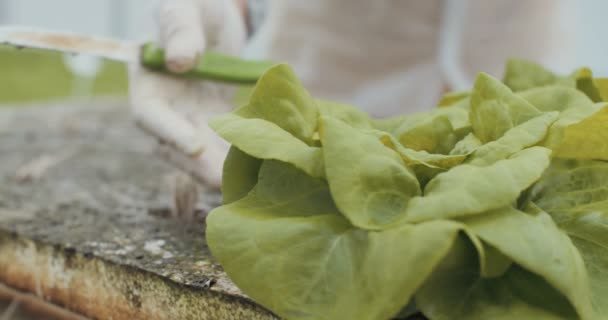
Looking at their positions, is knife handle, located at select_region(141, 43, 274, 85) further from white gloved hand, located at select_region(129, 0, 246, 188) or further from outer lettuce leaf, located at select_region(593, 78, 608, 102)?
outer lettuce leaf, located at select_region(593, 78, 608, 102)

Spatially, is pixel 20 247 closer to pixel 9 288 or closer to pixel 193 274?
pixel 9 288

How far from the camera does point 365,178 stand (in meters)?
0.40

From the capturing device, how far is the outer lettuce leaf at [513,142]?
1.38ft

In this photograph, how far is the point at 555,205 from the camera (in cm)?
47

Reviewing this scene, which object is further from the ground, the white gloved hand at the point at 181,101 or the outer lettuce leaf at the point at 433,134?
the outer lettuce leaf at the point at 433,134

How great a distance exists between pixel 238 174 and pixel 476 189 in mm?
185

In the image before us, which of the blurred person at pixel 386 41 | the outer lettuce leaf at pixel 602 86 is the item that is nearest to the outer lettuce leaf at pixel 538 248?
the outer lettuce leaf at pixel 602 86

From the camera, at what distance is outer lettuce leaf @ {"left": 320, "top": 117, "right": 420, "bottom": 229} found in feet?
1.28

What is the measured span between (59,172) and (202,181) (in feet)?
1.40

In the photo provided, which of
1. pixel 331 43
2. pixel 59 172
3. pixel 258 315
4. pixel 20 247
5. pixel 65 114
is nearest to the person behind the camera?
pixel 258 315

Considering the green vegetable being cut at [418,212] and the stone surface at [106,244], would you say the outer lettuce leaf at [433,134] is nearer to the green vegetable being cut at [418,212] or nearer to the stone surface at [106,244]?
the green vegetable being cut at [418,212]

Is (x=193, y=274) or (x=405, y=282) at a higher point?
(x=405, y=282)

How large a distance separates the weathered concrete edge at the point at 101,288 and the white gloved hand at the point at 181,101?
169mm

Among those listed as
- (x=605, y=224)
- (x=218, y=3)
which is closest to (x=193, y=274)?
(x=605, y=224)
